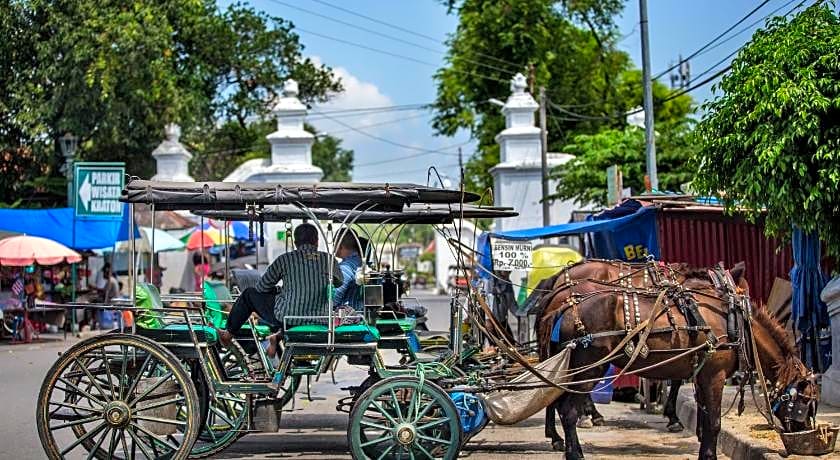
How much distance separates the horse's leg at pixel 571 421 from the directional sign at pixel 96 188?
51.9ft

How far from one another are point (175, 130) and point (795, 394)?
24231 mm

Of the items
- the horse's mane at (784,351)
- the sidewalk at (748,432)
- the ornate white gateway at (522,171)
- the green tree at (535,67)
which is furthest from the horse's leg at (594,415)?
the green tree at (535,67)

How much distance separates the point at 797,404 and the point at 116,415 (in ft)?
17.3

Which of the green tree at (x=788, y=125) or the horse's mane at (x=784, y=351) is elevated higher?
the green tree at (x=788, y=125)

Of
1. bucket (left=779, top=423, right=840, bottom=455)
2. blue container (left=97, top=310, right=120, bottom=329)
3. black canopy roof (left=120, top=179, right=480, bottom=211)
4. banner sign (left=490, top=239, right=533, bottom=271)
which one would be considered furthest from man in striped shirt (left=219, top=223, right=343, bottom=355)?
blue container (left=97, top=310, right=120, bottom=329)

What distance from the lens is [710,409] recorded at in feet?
28.4

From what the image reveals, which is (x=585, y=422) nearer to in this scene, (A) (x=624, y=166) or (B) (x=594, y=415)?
(B) (x=594, y=415)

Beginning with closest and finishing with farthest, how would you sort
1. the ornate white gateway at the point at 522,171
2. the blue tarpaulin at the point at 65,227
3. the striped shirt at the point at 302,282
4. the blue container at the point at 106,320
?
the striped shirt at the point at 302,282, the blue tarpaulin at the point at 65,227, the blue container at the point at 106,320, the ornate white gateway at the point at 522,171

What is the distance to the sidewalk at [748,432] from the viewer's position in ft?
28.4

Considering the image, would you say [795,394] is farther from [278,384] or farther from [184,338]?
[184,338]

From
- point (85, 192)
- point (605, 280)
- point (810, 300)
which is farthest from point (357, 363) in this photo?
point (85, 192)

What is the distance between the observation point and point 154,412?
837cm

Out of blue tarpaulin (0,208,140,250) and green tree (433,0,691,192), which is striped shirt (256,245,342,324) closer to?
blue tarpaulin (0,208,140,250)

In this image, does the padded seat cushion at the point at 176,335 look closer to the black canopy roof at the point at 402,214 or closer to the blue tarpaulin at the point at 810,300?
the black canopy roof at the point at 402,214
